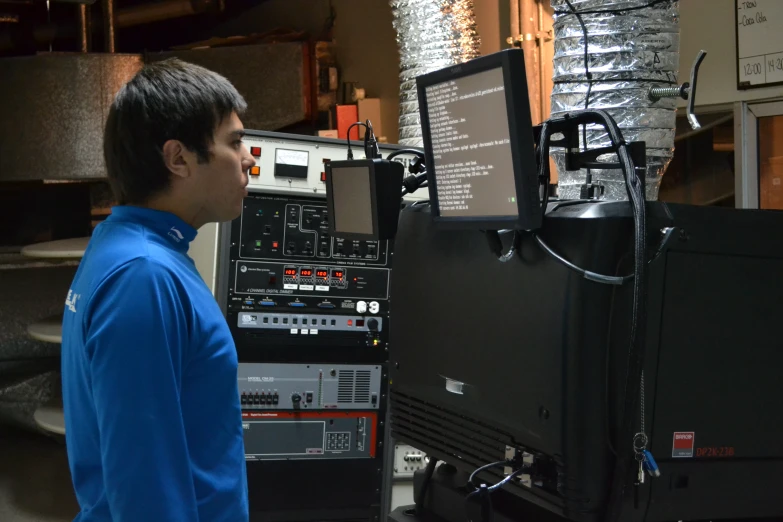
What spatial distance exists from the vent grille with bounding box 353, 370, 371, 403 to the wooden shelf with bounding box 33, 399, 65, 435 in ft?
5.11

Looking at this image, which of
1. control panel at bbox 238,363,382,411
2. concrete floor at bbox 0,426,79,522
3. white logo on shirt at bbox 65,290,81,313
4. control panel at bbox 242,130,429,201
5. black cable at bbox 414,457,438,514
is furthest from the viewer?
concrete floor at bbox 0,426,79,522

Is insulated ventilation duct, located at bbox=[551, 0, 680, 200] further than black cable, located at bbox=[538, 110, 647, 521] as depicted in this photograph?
Yes

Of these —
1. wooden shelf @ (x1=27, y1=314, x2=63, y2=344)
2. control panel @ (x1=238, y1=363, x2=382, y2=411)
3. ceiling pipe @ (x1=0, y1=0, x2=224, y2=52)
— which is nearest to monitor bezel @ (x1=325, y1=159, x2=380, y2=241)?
control panel @ (x1=238, y1=363, x2=382, y2=411)

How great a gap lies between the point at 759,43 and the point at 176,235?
2.37 meters

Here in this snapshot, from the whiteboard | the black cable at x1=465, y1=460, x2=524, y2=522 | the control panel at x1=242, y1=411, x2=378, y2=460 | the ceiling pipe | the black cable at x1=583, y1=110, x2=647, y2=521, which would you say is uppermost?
the ceiling pipe

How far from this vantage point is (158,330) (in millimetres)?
1035

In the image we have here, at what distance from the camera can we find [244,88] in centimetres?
480

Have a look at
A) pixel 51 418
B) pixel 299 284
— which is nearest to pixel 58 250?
pixel 51 418

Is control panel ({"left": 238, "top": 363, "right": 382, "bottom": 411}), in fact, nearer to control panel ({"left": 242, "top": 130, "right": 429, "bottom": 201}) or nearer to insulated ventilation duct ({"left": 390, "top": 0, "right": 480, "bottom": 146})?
control panel ({"left": 242, "top": 130, "right": 429, "bottom": 201})

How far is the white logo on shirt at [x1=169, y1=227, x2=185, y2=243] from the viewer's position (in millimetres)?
1194

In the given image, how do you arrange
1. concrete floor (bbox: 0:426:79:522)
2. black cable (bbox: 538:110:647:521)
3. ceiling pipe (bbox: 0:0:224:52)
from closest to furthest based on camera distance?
black cable (bbox: 538:110:647:521) → concrete floor (bbox: 0:426:79:522) → ceiling pipe (bbox: 0:0:224:52)

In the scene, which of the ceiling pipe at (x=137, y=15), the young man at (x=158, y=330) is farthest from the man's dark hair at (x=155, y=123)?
the ceiling pipe at (x=137, y=15)

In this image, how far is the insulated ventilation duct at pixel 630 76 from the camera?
186 centimetres

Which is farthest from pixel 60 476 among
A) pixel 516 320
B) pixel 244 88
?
pixel 516 320
